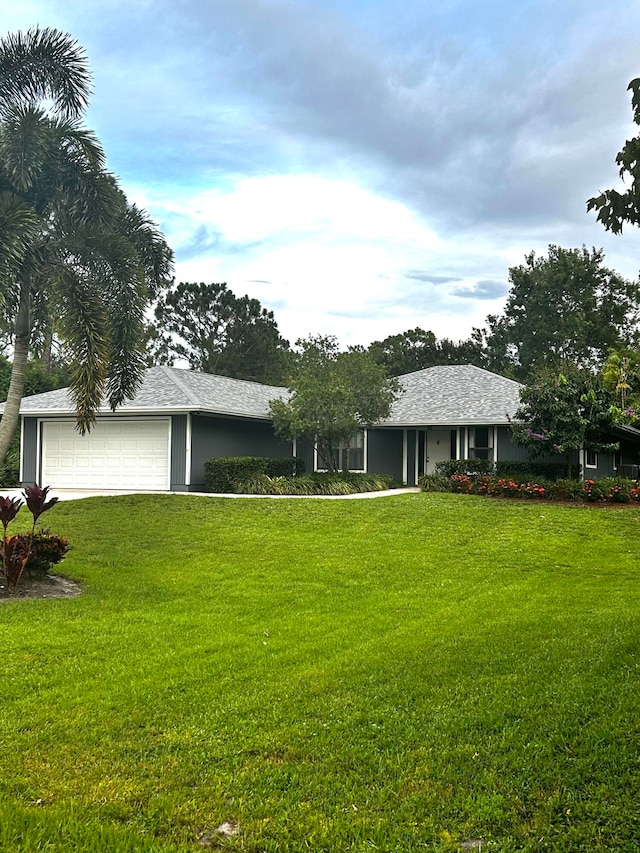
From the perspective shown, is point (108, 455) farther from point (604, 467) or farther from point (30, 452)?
point (604, 467)

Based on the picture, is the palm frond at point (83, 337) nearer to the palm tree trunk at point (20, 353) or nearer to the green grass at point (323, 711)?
the palm tree trunk at point (20, 353)

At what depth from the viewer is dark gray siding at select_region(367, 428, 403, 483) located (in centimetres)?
2228

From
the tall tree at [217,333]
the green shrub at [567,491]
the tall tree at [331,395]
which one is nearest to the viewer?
the green shrub at [567,491]

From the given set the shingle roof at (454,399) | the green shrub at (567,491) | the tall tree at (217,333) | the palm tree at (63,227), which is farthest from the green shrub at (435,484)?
the tall tree at (217,333)

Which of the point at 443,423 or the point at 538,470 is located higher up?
the point at 443,423

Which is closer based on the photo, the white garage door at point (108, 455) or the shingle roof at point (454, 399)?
the white garage door at point (108, 455)

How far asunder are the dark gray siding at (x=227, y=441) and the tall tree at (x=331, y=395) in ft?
5.77

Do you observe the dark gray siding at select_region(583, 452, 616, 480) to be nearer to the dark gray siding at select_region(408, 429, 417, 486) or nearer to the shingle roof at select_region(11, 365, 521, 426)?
the shingle roof at select_region(11, 365, 521, 426)

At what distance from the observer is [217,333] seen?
43.0 metres

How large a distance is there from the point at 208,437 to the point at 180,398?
4.90ft

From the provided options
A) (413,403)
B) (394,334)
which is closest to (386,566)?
(413,403)

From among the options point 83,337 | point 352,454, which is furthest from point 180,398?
point 83,337

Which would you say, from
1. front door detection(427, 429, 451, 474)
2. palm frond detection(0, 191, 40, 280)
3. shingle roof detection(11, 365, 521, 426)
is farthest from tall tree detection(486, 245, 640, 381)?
palm frond detection(0, 191, 40, 280)

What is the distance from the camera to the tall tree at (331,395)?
18.4 m
